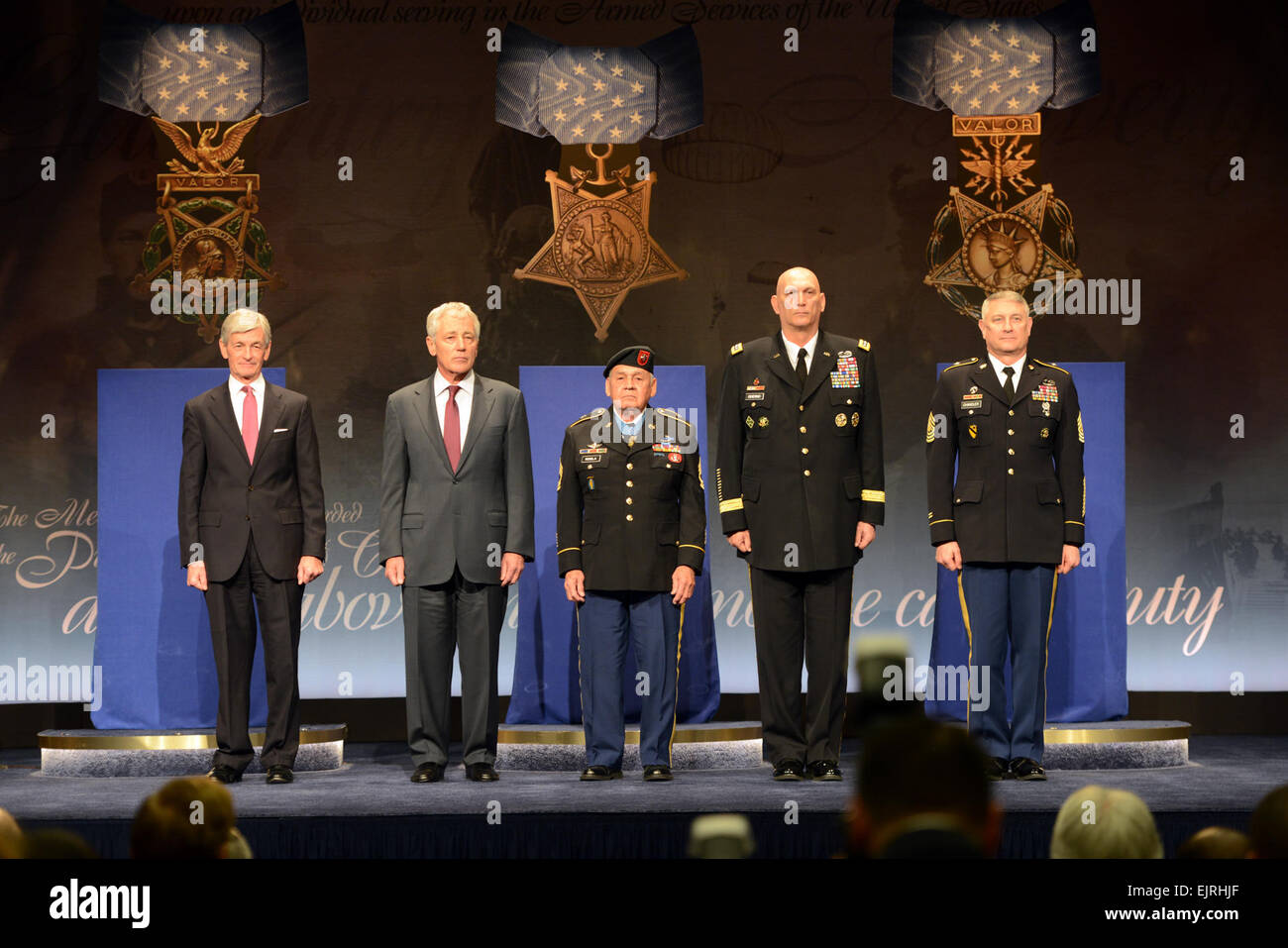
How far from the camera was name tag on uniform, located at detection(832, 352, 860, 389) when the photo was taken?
466 cm

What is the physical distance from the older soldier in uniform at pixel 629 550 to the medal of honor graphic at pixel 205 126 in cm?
244

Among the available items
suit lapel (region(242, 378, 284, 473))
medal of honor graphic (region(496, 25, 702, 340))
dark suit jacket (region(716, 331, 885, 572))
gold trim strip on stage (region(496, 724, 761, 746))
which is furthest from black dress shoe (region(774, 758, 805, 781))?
medal of honor graphic (region(496, 25, 702, 340))

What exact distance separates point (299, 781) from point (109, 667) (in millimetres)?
1120

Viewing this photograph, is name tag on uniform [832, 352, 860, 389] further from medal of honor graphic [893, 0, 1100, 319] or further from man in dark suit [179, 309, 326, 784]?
medal of honor graphic [893, 0, 1100, 319]

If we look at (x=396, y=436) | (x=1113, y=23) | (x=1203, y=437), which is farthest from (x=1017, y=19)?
(x=396, y=436)

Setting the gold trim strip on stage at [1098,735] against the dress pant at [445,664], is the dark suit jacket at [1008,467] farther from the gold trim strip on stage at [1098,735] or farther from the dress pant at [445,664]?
the dress pant at [445,664]

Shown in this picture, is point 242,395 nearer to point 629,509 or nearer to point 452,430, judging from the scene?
point 452,430

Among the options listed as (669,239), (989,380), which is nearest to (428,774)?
(989,380)

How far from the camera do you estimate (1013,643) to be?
4680mm

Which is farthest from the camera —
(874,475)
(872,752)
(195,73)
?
(195,73)

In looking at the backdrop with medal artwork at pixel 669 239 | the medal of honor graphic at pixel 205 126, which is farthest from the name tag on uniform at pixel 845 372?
the medal of honor graphic at pixel 205 126

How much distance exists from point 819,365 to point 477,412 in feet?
3.86
